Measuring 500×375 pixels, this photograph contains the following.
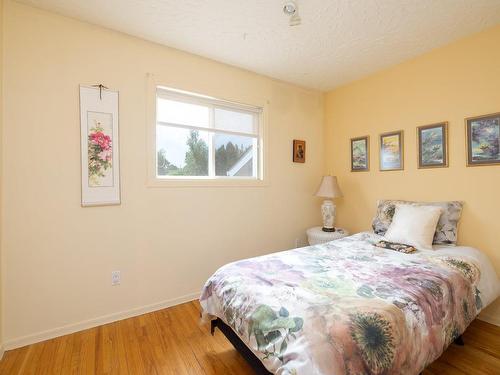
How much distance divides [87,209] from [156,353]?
1216mm

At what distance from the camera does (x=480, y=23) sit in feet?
6.29

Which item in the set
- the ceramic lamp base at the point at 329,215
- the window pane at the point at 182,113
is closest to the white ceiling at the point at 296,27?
the window pane at the point at 182,113

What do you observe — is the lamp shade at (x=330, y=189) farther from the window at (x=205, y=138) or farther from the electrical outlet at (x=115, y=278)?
the electrical outlet at (x=115, y=278)

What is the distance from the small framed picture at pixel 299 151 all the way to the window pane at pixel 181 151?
3.92 ft

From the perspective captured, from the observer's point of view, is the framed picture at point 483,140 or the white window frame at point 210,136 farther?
the white window frame at point 210,136

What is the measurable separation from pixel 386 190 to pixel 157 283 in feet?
8.65

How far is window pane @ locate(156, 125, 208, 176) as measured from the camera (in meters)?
2.33

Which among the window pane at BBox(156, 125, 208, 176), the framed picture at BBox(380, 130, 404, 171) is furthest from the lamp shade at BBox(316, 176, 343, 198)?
the window pane at BBox(156, 125, 208, 176)

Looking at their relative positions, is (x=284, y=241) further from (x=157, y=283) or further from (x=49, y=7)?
(x=49, y=7)

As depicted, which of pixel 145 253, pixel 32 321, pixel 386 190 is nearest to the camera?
pixel 32 321

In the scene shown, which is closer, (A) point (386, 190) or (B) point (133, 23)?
(B) point (133, 23)

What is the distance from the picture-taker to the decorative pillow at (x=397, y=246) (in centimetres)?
191

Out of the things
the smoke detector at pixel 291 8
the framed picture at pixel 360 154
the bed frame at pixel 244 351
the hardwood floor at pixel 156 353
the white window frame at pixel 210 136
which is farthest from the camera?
the framed picture at pixel 360 154

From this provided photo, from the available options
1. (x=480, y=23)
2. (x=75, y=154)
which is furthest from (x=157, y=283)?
(x=480, y=23)
